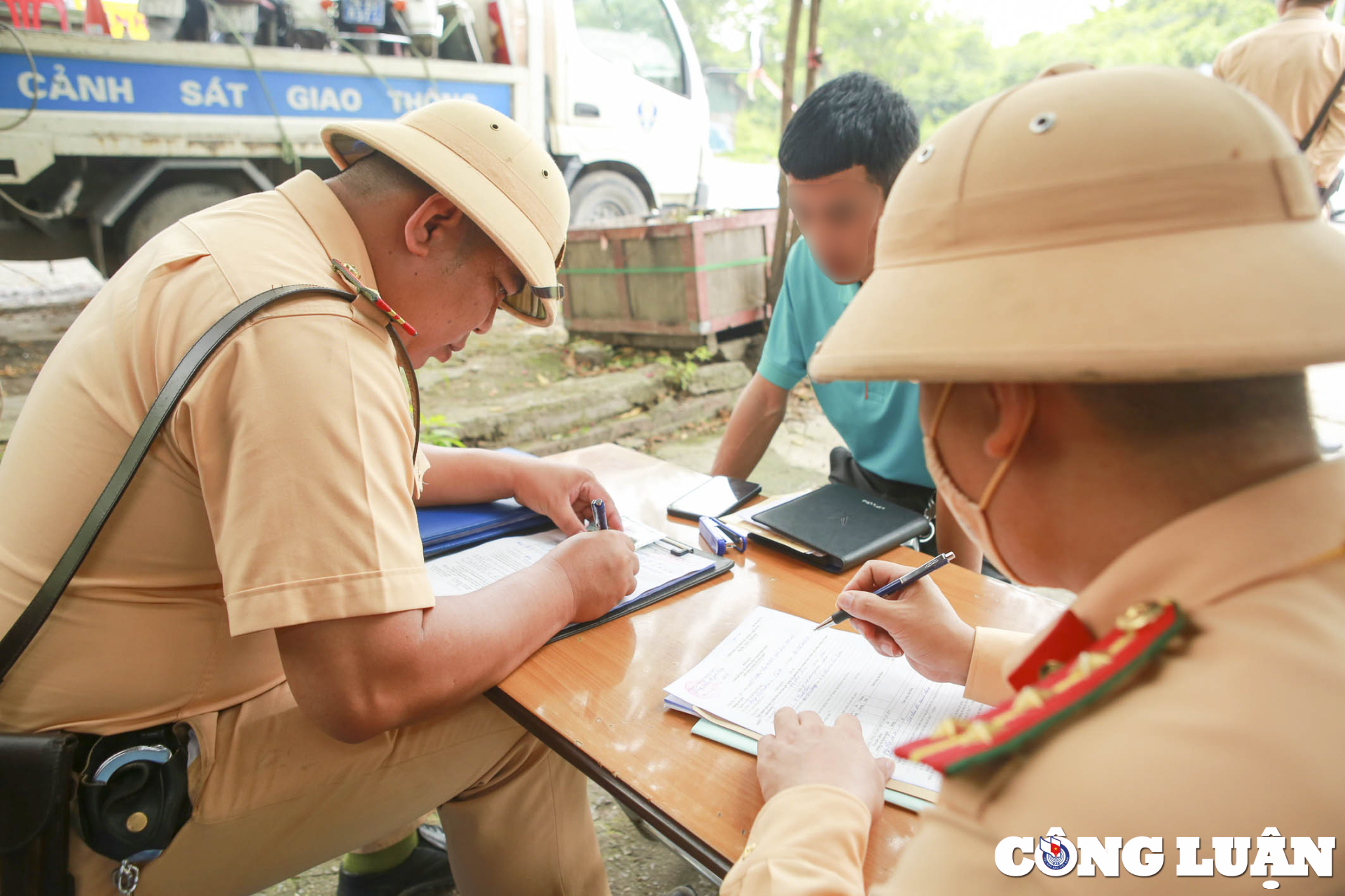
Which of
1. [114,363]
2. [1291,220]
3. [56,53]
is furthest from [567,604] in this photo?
[56,53]

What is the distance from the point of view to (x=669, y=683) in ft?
3.86

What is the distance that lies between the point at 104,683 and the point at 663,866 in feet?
4.62

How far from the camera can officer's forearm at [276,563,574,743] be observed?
1.04 m

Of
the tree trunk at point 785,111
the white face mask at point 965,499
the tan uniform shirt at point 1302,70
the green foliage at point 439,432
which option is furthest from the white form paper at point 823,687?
the tree trunk at point 785,111

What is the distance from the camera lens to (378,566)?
104 cm

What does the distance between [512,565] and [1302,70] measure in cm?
428

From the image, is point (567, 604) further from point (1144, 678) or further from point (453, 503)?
point (1144, 678)

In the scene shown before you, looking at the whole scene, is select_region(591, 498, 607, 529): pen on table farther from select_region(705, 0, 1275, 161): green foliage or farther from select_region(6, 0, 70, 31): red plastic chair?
select_region(705, 0, 1275, 161): green foliage

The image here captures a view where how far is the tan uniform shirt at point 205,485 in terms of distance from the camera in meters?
1.01

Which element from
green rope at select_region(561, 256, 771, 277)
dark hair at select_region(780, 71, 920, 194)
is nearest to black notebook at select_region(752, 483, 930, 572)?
dark hair at select_region(780, 71, 920, 194)

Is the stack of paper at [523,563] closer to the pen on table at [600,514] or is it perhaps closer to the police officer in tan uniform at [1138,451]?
the pen on table at [600,514]

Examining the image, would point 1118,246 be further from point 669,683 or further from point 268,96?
point 268,96

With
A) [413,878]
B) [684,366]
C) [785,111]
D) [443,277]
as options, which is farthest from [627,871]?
[785,111]

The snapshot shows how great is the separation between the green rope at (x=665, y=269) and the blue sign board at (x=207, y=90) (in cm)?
141
